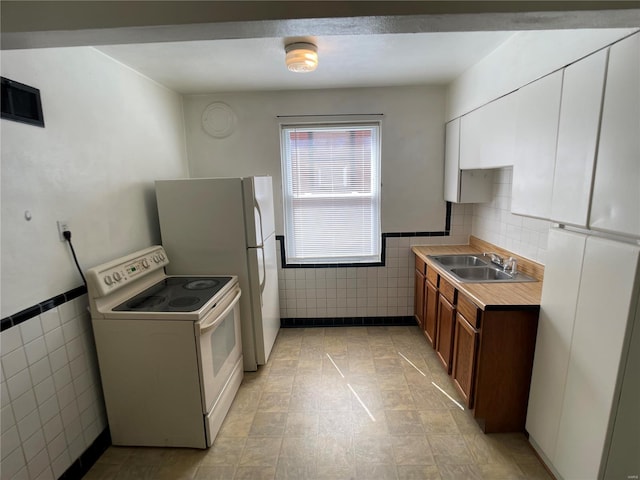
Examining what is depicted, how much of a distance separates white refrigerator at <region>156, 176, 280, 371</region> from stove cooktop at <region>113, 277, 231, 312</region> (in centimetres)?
14

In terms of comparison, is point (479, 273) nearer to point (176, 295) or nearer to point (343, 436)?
point (343, 436)

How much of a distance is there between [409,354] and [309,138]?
2.28m

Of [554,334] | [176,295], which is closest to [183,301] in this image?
[176,295]

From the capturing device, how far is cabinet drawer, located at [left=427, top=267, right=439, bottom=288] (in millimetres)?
2566

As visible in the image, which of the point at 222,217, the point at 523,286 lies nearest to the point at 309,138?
the point at 222,217

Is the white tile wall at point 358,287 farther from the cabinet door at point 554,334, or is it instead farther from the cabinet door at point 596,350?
the cabinet door at point 596,350

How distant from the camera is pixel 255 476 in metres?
1.70

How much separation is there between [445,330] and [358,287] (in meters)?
1.08

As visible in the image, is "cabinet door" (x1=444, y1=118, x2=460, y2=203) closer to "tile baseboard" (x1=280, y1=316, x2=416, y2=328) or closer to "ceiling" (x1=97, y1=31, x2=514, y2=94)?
"ceiling" (x1=97, y1=31, x2=514, y2=94)

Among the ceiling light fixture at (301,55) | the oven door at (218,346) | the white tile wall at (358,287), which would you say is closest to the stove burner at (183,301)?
the oven door at (218,346)

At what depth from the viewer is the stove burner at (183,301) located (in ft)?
6.21

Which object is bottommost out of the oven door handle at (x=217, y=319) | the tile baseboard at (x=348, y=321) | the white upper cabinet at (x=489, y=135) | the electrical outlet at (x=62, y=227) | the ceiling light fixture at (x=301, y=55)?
the tile baseboard at (x=348, y=321)

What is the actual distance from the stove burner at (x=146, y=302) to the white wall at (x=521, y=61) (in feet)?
8.45

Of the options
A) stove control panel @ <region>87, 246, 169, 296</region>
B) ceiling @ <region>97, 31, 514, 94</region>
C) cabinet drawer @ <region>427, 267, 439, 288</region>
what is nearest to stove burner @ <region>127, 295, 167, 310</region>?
stove control panel @ <region>87, 246, 169, 296</region>
